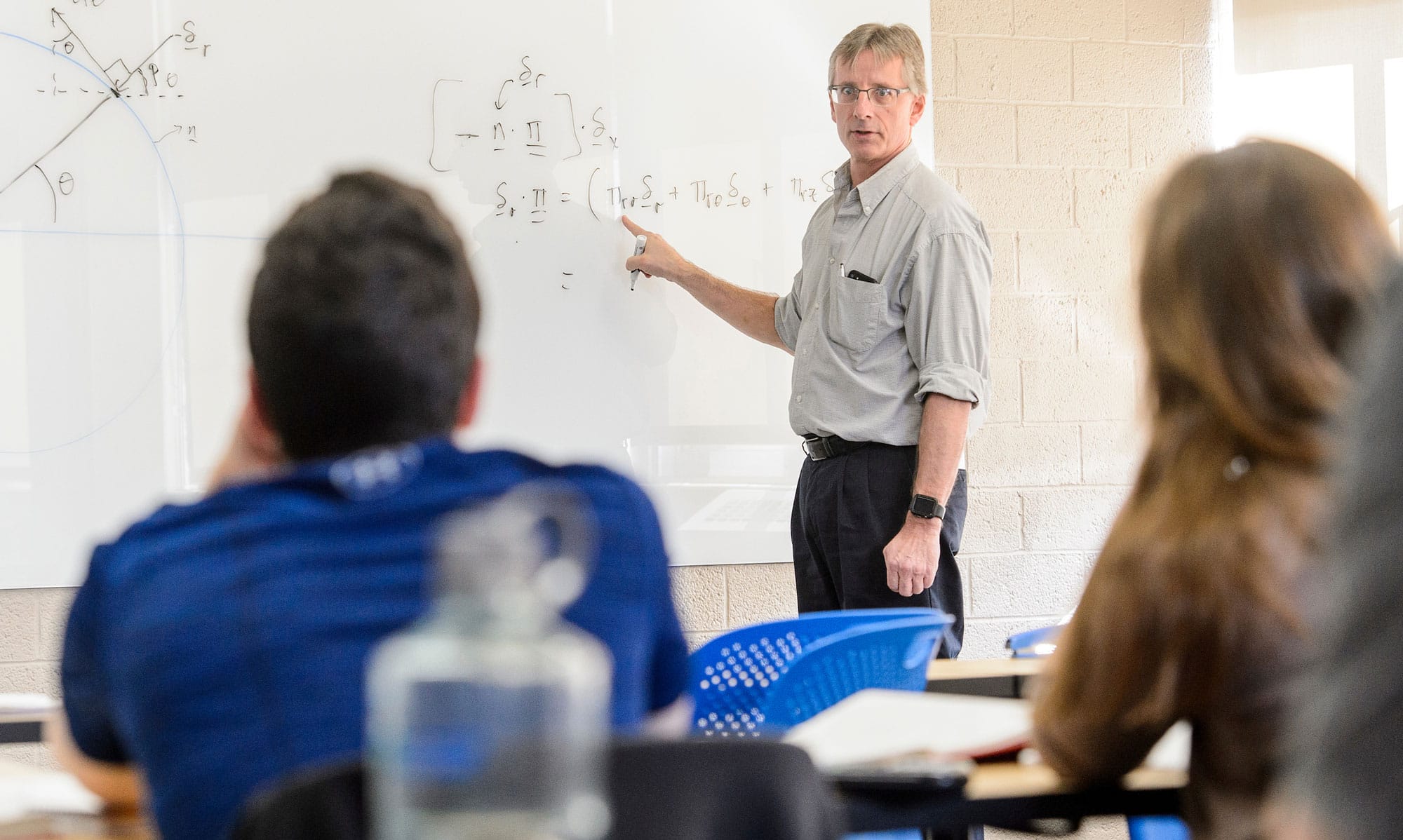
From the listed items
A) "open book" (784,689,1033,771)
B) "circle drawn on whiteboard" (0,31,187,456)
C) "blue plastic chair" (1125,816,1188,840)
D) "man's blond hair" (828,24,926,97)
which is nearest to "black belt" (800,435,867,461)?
"man's blond hair" (828,24,926,97)

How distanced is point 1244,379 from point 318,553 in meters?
0.73

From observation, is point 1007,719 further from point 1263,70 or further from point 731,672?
point 1263,70

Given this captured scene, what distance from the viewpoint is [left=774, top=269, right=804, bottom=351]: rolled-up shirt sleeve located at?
9.25 ft

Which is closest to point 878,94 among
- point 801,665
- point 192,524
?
point 801,665

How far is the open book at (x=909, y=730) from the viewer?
1198 millimetres

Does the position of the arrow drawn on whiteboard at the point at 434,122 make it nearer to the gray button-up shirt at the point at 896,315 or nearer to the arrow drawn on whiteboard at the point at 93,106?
the arrow drawn on whiteboard at the point at 93,106

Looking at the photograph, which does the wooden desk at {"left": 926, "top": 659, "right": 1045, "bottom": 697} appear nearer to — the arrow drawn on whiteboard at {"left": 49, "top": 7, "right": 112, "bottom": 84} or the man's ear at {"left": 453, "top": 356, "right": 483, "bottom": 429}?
the man's ear at {"left": 453, "top": 356, "right": 483, "bottom": 429}

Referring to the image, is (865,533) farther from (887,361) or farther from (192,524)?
(192,524)

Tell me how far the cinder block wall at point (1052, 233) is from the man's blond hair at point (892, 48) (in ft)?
1.06

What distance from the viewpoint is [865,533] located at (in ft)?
8.31

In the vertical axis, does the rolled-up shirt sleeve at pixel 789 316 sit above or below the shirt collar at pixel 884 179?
below

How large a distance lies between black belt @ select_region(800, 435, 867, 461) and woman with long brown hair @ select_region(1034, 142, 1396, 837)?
1471 millimetres

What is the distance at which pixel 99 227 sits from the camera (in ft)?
8.54

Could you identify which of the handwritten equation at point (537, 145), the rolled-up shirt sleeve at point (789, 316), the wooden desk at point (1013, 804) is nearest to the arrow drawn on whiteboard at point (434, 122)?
the handwritten equation at point (537, 145)
